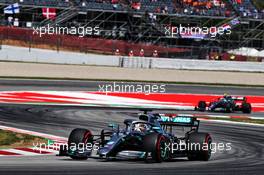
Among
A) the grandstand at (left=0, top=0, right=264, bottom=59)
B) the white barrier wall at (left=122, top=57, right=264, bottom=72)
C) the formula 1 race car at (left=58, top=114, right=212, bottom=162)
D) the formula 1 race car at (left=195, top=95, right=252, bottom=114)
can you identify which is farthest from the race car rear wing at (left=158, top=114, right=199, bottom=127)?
the grandstand at (left=0, top=0, right=264, bottom=59)

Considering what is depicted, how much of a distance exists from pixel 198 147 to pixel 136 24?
36.4 m

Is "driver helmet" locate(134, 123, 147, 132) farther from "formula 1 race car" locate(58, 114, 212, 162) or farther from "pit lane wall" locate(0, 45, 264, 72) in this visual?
"pit lane wall" locate(0, 45, 264, 72)

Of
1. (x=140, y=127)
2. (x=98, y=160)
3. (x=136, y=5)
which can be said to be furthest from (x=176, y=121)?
(x=136, y=5)

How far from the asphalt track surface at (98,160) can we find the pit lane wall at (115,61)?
585 centimetres

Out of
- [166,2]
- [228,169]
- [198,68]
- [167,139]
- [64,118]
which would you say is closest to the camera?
[228,169]

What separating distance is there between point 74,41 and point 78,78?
16.4 feet

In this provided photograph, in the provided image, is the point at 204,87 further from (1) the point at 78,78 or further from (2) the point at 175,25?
(2) the point at 175,25

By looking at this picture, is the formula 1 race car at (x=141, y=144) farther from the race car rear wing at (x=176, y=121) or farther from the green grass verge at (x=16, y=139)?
the green grass verge at (x=16, y=139)

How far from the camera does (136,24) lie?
50.5m

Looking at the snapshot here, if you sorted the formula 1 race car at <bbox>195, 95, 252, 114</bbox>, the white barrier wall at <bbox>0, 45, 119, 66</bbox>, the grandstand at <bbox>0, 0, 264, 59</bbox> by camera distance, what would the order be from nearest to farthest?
1. the formula 1 race car at <bbox>195, 95, 252, 114</bbox>
2. the white barrier wall at <bbox>0, 45, 119, 66</bbox>
3. the grandstand at <bbox>0, 0, 264, 59</bbox>

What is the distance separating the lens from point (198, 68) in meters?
45.2

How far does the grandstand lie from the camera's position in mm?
46000

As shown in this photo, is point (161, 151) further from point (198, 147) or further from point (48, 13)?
point (48, 13)

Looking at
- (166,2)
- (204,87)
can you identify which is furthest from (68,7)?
(204,87)
